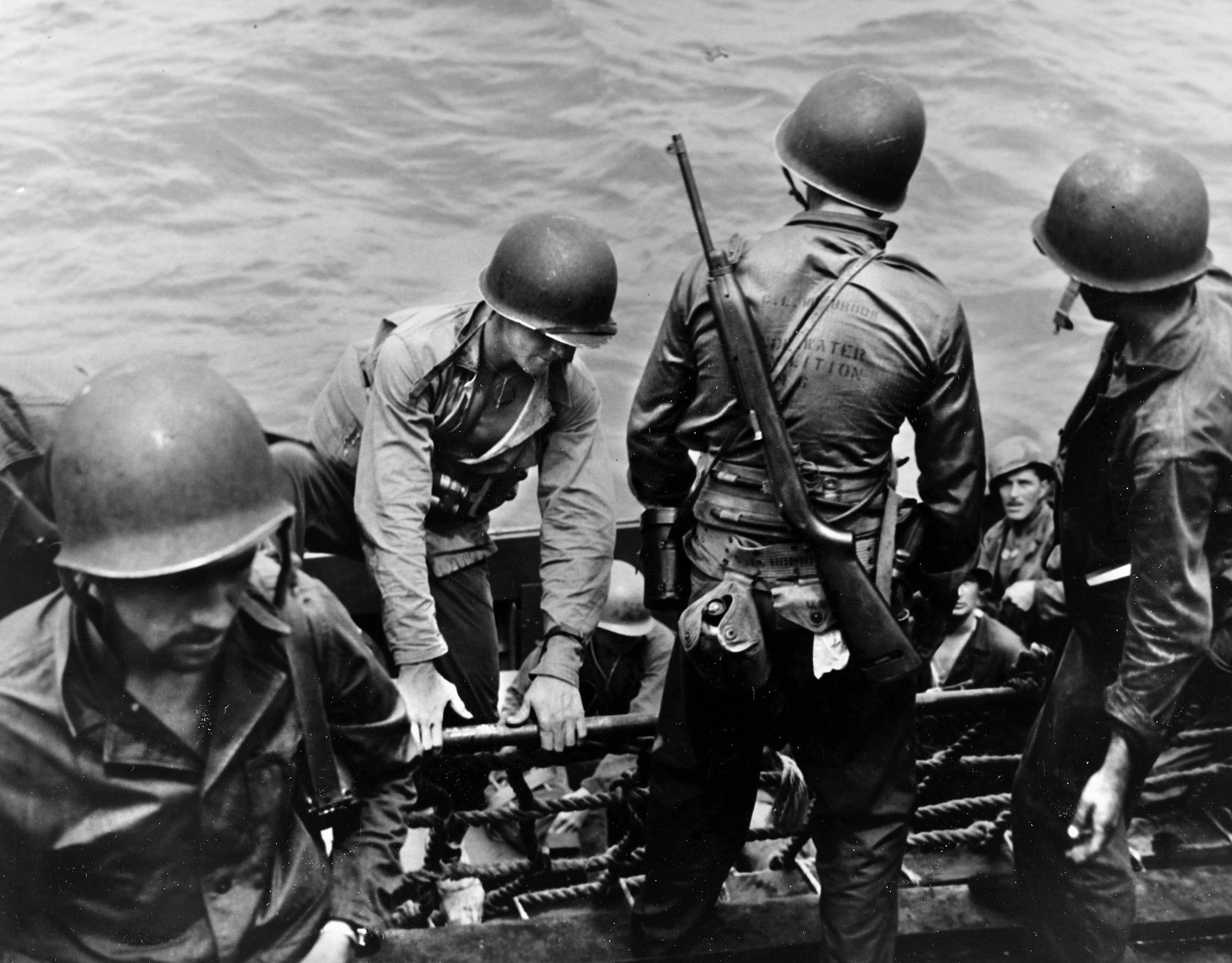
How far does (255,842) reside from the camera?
2676mm

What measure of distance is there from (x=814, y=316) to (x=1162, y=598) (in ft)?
3.80

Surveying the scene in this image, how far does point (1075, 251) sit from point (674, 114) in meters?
8.26

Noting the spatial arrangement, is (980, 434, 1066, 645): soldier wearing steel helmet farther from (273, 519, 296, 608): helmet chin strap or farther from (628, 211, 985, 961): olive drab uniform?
(273, 519, 296, 608): helmet chin strap

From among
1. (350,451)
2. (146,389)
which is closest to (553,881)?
(350,451)

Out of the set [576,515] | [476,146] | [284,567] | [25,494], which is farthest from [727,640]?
[476,146]

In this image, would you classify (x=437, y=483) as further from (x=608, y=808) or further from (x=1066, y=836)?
(x=1066, y=836)

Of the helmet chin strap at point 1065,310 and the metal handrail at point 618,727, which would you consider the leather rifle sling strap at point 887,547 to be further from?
the helmet chin strap at point 1065,310

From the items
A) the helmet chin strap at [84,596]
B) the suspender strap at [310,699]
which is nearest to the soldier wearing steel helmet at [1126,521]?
the suspender strap at [310,699]

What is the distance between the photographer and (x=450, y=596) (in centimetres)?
Result: 479

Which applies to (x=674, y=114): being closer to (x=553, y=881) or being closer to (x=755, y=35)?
(x=755, y=35)

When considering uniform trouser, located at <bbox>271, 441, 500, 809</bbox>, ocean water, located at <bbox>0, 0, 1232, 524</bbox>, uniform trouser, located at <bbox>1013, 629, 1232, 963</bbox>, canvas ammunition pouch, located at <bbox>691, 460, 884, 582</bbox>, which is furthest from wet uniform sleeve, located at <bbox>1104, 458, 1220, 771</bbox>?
ocean water, located at <bbox>0, 0, 1232, 524</bbox>

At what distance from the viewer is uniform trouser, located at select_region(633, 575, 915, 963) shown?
3.63 metres

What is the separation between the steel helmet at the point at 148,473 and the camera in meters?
2.26

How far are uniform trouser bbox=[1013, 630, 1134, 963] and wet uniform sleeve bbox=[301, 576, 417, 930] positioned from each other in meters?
1.96
